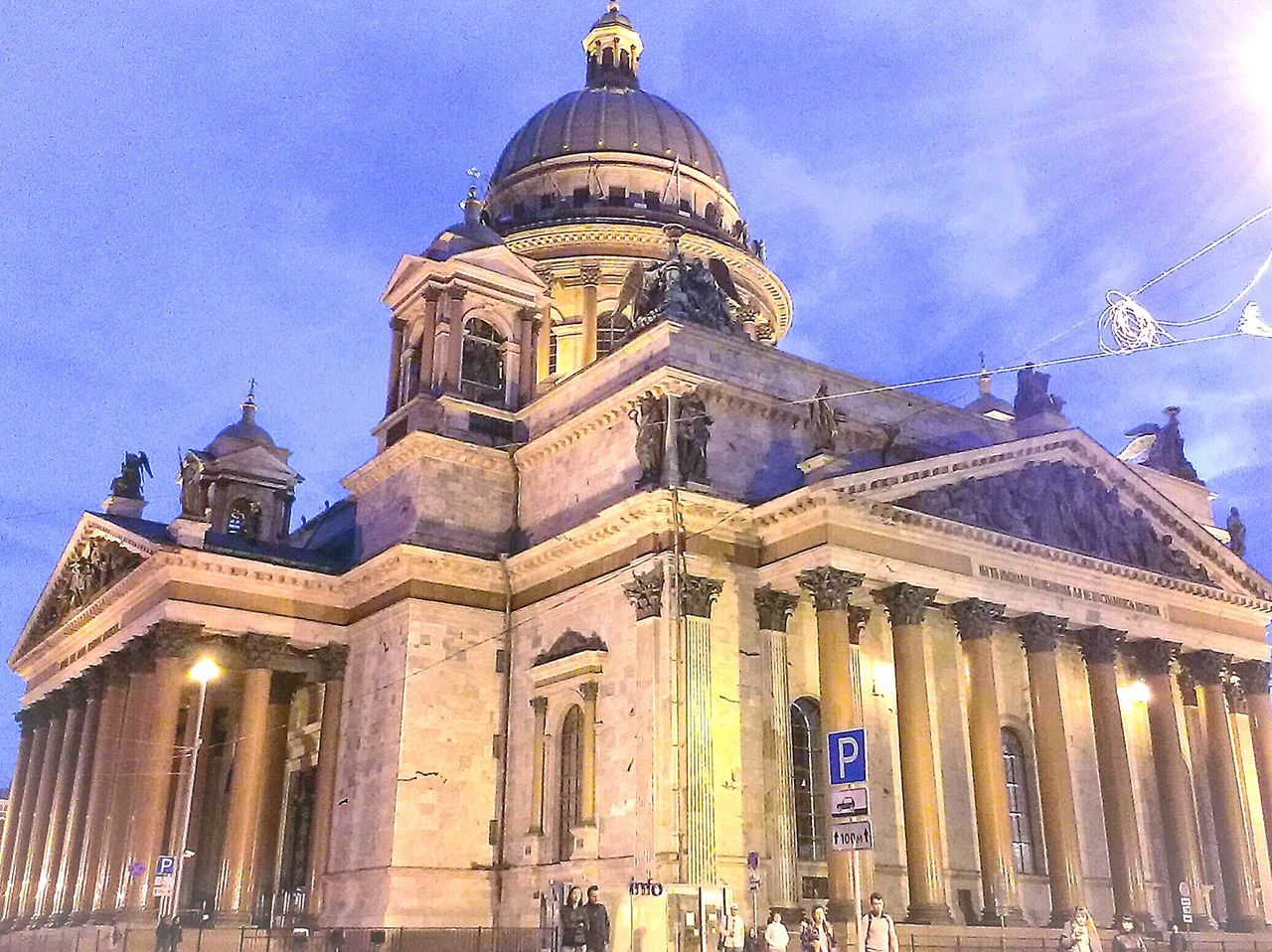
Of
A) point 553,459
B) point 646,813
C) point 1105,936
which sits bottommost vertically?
point 1105,936

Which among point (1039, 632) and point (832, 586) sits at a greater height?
point (832, 586)

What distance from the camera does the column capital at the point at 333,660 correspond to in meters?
32.5

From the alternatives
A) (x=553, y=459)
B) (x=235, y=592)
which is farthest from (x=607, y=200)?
(x=235, y=592)

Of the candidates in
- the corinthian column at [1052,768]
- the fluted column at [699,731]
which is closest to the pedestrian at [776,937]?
the fluted column at [699,731]

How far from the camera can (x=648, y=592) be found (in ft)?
86.1

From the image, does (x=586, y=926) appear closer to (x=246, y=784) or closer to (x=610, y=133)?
(x=246, y=784)

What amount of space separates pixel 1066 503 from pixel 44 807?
98.5 ft

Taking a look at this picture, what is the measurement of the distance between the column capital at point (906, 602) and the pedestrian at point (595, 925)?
349 inches

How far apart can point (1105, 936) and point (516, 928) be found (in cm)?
1305

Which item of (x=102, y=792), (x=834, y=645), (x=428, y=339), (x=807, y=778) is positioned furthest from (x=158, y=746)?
(x=834, y=645)

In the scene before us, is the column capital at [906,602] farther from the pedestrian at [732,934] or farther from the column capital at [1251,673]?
the column capital at [1251,673]

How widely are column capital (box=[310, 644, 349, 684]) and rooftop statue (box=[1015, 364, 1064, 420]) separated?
18.4m

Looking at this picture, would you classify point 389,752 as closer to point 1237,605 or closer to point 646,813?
point 646,813

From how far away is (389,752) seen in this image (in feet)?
96.1
